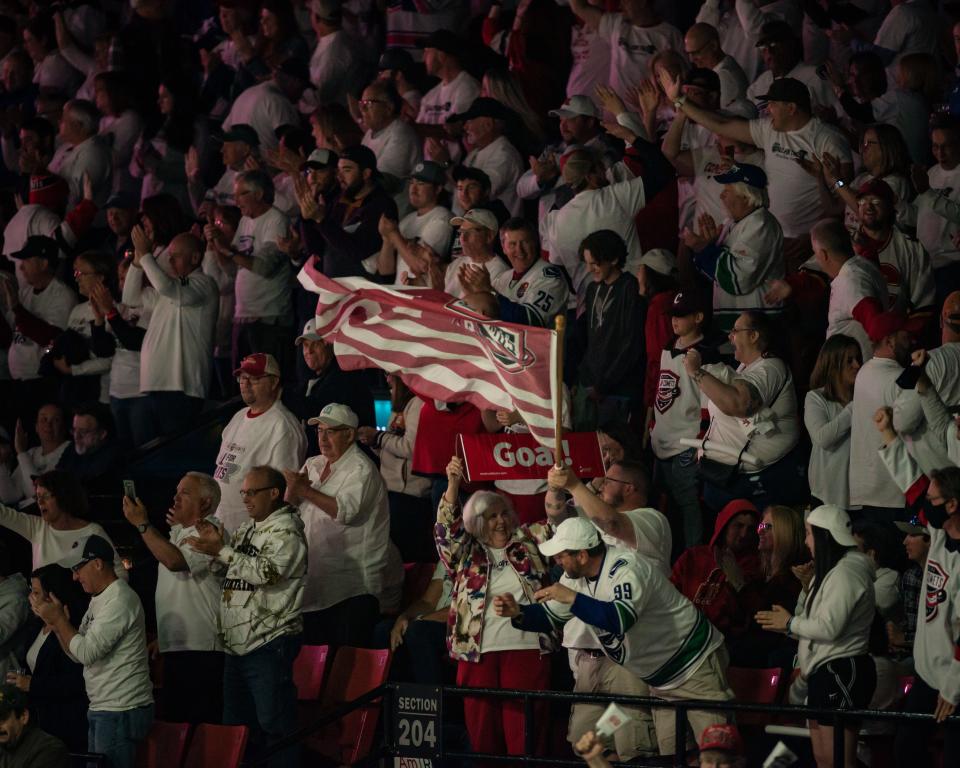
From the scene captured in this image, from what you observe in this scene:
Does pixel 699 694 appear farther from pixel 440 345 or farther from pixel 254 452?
pixel 254 452

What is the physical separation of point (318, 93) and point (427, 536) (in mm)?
6010

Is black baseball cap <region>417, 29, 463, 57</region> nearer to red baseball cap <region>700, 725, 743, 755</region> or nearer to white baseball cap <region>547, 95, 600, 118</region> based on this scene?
white baseball cap <region>547, 95, 600, 118</region>

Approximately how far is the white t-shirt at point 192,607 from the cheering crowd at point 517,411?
0.08ft

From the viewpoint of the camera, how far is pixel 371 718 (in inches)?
397

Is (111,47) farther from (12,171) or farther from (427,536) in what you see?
(427,536)

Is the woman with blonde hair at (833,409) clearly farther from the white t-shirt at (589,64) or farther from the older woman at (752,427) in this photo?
the white t-shirt at (589,64)

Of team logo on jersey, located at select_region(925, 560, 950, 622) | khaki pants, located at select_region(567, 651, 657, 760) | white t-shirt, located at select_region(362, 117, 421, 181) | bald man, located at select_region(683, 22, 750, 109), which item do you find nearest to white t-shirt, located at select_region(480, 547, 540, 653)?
khaki pants, located at select_region(567, 651, 657, 760)

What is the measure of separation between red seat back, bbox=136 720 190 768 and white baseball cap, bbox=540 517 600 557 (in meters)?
2.62

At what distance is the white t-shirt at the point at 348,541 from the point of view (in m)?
10.7

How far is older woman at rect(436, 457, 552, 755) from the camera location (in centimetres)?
954

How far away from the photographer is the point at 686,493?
10867 mm

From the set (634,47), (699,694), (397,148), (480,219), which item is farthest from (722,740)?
(634,47)

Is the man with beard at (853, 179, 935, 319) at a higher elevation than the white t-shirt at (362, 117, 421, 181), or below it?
higher

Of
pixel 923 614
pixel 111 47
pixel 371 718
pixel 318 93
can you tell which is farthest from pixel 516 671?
pixel 111 47
